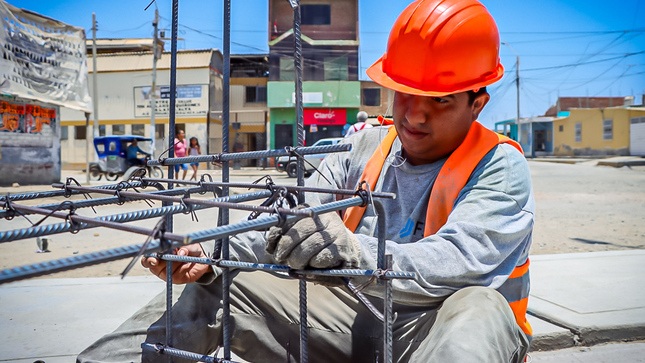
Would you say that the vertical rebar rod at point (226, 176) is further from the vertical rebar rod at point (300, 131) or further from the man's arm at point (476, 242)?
the man's arm at point (476, 242)

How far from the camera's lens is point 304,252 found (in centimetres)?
113

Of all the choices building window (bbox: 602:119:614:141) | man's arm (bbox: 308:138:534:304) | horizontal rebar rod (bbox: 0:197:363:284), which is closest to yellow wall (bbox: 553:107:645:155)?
building window (bbox: 602:119:614:141)

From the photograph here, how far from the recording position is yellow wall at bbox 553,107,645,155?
3148 centimetres

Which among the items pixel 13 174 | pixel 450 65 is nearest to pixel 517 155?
pixel 450 65

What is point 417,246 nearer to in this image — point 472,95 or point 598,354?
point 472,95

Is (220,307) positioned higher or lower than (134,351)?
higher

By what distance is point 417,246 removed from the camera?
51.1 inches

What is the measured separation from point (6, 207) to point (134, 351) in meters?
0.57

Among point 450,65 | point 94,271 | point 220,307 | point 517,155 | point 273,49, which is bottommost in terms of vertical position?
point 94,271

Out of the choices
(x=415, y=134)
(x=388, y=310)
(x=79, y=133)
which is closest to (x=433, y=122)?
(x=415, y=134)

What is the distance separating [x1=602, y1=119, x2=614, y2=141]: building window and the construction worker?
3599 cm

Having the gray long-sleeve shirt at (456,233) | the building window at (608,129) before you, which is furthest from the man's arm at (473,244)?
the building window at (608,129)

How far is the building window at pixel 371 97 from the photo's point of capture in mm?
27672

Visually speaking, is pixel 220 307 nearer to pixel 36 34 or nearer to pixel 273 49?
pixel 36 34
